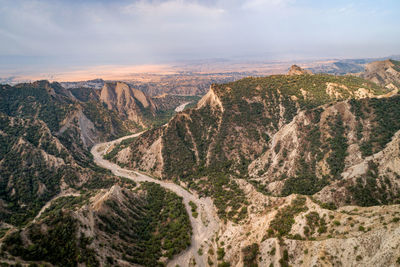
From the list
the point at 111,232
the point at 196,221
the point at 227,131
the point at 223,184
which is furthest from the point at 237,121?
the point at 111,232

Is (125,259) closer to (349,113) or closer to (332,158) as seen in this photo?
(332,158)

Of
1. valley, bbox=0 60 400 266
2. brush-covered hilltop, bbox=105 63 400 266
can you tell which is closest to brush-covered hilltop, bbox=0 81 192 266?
valley, bbox=0 60 400 266

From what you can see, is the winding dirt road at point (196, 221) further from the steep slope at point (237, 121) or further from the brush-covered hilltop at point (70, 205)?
the steep slope at point (237, 121)

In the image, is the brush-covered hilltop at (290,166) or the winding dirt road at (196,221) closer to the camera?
the brush-covered hilltop at (290,166)

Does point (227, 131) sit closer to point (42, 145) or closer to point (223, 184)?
point (223, 184)

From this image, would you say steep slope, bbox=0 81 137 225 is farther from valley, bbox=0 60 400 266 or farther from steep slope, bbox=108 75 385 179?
steep slope, bbox=108 75 385 179

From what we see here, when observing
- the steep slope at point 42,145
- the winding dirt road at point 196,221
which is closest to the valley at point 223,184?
the winding dirt road at point 196,221
